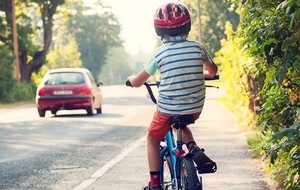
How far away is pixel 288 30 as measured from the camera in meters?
4.18

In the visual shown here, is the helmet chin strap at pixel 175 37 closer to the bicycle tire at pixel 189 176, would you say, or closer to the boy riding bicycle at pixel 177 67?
the boy riding bicycle at pixel 177 67

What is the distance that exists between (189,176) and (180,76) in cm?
82

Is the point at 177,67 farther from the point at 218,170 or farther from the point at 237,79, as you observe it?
the point at 237,79

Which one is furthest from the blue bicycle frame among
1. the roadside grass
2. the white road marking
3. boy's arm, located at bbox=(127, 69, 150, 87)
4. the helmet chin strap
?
the roadside grass

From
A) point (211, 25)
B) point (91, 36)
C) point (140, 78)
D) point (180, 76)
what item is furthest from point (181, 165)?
point (91, 36)

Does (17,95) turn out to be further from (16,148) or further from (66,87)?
(16,148)

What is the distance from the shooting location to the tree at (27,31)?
3256cm

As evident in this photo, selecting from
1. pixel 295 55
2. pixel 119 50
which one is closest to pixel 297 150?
pixel 295 55

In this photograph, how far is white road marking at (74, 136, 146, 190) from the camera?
6242mm

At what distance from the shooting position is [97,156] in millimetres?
8484

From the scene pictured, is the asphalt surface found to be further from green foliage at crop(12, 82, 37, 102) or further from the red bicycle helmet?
green foliage at crop(12, 82, 37, 102)

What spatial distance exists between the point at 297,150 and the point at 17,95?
87.6ft

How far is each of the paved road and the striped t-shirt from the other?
228 cm

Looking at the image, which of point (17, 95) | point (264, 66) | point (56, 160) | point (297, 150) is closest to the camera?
point (297, 150)
